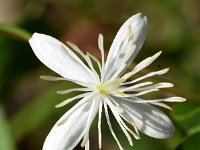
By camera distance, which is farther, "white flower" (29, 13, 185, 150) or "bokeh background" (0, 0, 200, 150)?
"bokeh background" (0, 0, 200, 150)

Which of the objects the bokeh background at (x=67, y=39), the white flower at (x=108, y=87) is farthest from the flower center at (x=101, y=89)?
the bokeh background at (x=67, y=39)

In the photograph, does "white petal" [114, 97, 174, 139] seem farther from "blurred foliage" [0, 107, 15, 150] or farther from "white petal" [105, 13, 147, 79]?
"blurred foliage" [0, 107, 15, 150]

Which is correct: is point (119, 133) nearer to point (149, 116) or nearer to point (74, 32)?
point (74, 32)

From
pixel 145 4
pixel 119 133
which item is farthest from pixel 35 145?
pixel 145 4

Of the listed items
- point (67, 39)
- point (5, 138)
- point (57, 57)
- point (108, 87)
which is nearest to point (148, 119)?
point (108, 87)

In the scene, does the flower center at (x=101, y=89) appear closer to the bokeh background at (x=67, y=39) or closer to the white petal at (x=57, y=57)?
the white petal at (x=57, y=57)

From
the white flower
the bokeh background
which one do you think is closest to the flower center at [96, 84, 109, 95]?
the white flower

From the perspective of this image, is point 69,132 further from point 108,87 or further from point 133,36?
point 133,36
